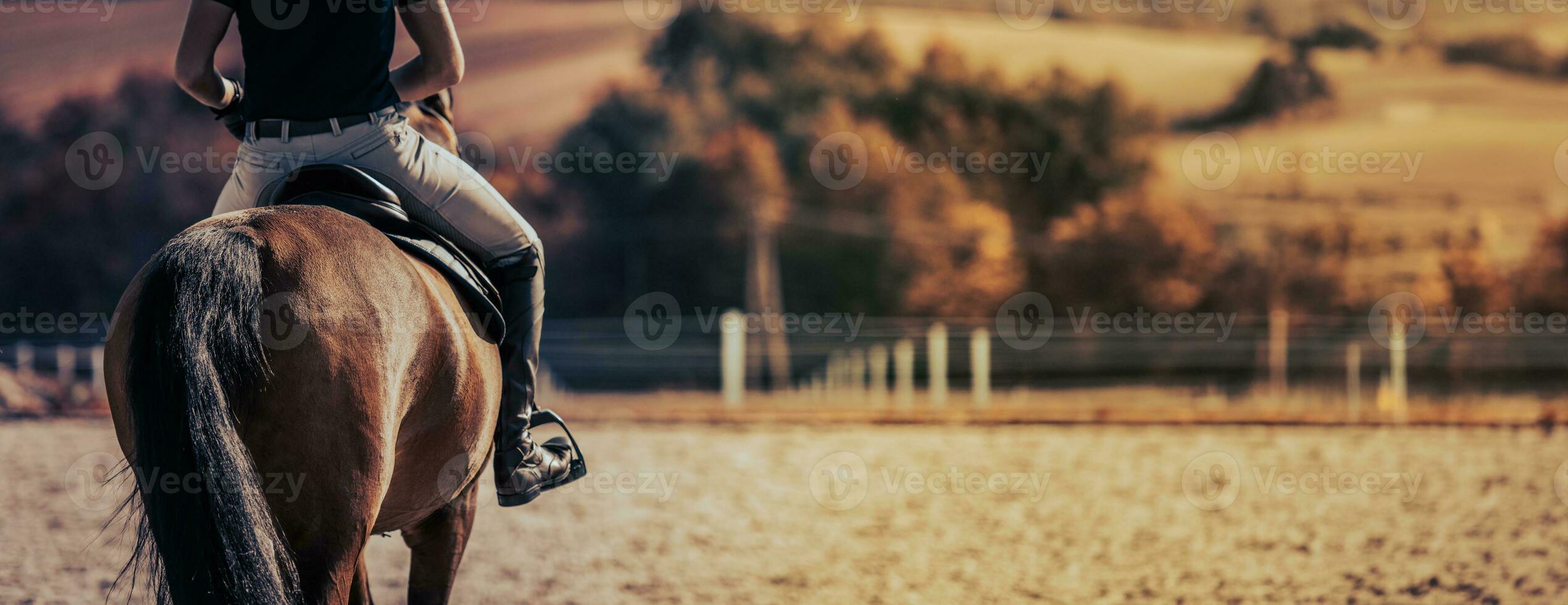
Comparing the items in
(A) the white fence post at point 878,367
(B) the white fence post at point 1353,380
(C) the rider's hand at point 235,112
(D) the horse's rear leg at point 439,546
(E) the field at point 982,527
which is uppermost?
(C) the rider's hand at point 235,112

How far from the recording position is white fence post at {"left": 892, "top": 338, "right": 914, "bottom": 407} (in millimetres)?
16859

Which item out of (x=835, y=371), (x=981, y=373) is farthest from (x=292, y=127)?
(x=835, y=371)

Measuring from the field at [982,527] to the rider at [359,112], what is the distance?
2.03 metres

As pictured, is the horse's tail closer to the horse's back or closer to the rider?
the horse's back

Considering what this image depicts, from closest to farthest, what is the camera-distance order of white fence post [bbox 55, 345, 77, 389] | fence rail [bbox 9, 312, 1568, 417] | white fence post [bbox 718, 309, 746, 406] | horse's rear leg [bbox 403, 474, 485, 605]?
horse's rear leg [bbox 403, 474, 485, 605]
white fence post [bbox 718, 309, 746, 406]
white fence post [bbox 55, 345, 77, 389]
fence rail [bbox 9, 312, 1568, 417]

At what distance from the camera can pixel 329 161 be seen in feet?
8.51

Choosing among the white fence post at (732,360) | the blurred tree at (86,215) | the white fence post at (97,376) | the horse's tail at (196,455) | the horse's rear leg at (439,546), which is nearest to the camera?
the horse's tail at (196,455)

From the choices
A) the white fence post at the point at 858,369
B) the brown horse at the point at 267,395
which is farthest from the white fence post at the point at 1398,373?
the brown horse at the point at 267,395

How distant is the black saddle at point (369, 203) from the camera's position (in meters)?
2.50

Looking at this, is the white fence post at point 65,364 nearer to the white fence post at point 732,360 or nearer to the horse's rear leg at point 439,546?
the white fence post at point 732,360

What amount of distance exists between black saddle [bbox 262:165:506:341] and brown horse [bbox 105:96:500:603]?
23 cm

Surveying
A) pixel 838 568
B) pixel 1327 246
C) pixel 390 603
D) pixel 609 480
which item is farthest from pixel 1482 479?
pixel 1327 246

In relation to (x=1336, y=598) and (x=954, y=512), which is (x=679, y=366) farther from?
(x=1336, y=598)

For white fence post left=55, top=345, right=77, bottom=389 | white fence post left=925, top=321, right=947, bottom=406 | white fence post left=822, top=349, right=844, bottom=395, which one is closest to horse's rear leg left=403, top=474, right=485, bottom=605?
white fence post left=925, top=321, right=947, bottom=406
